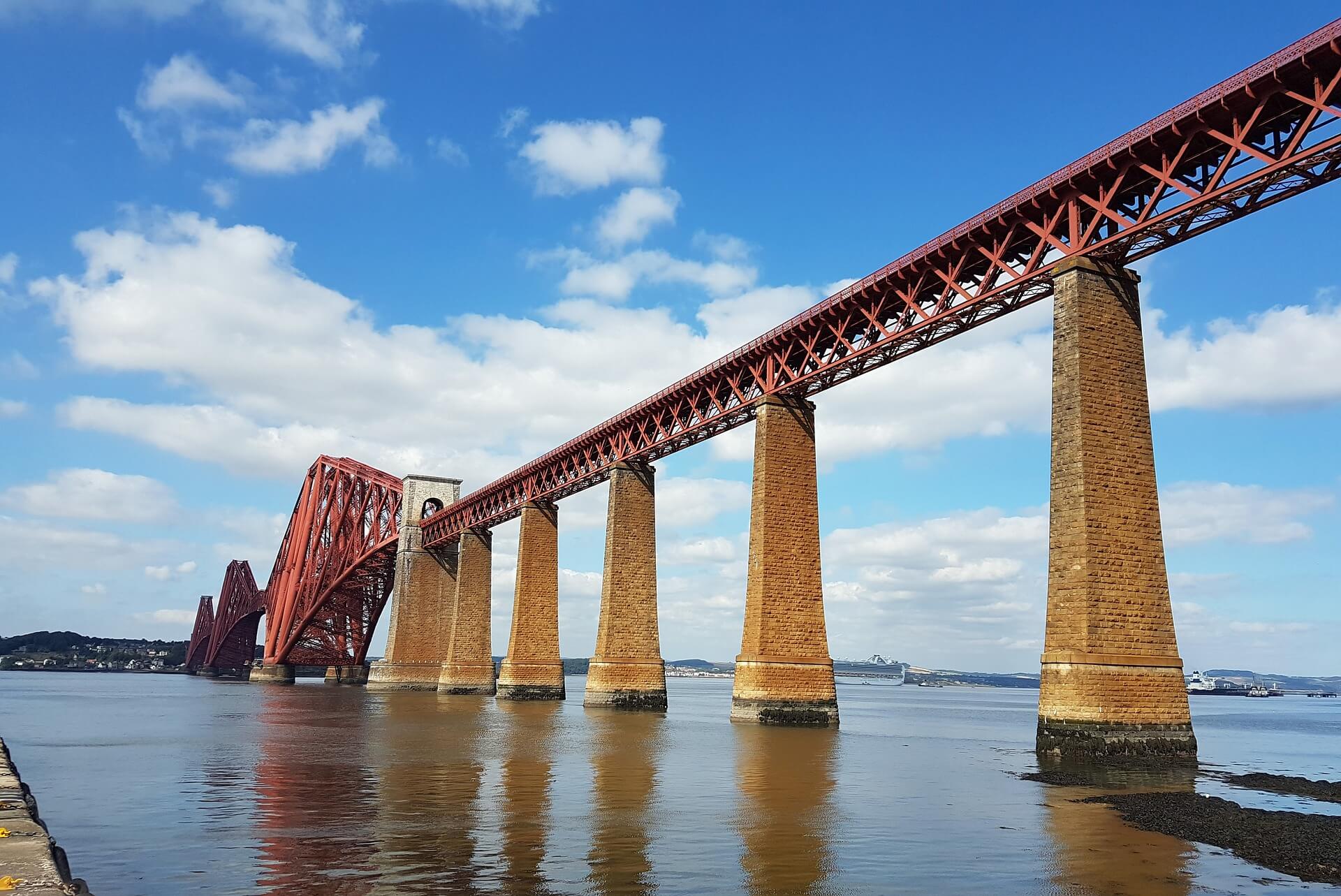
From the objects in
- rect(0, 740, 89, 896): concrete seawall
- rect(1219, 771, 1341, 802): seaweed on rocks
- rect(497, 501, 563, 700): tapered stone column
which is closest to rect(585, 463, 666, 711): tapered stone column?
rect(497, 501, 563, 700): tapered stone column

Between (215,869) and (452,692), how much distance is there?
61853 mm

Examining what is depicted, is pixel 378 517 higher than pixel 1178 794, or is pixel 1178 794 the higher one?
pixel 378 517

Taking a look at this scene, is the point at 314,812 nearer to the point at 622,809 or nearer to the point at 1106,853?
the point at 622,809

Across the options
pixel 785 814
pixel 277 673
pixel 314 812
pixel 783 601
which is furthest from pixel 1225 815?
pixel 277 673

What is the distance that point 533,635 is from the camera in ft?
198

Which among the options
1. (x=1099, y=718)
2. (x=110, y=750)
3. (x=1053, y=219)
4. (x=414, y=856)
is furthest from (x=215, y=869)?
(x=1053, y=219)

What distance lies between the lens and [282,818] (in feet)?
49.5

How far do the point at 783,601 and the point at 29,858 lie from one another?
1192 inches

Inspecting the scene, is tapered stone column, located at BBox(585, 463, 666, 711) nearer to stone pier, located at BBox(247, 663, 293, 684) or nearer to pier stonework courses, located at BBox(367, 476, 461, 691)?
pier stonework courses, located at BBox(367, 476, 461, 691)

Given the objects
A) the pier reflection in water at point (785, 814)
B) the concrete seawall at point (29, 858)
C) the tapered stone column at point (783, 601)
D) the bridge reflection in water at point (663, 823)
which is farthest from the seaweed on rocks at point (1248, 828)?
the tapered stone column at point (783, 601)

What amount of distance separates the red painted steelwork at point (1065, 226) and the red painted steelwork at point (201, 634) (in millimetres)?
155686

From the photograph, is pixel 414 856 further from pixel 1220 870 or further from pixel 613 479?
pixel 613 479

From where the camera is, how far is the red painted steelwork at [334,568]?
9694cm

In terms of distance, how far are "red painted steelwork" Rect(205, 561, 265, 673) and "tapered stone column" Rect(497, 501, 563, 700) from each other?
89.7 m
